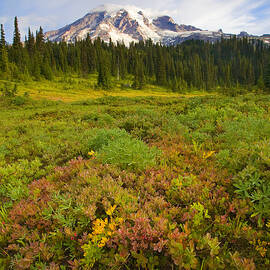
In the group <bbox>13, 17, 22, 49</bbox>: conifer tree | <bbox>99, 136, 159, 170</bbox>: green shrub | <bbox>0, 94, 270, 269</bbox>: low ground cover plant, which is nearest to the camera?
<bbox>0, 94, 270, 269</bbox>: low ground cover plant

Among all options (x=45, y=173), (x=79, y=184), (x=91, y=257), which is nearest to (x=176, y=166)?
(x=79, y=184)

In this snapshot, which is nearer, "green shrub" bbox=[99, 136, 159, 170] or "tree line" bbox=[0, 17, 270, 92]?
"green shrub" bbox=[99, 136, 159, 170]

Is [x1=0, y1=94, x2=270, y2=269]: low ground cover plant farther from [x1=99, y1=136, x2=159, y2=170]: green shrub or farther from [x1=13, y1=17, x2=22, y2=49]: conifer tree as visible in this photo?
[x1=13, y1=17, x2=22, y2=49]: conifer tree

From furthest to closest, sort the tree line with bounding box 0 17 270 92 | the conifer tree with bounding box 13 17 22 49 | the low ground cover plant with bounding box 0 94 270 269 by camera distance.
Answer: the conifer tree with bounding box 13 17 22 49 < the tree line with bounding box 0 17 270 92 < the low ground cover plant with bounding box 0 94 270 269

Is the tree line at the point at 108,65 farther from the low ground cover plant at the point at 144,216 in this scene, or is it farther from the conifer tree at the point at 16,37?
the low ground cover plant at the point at 144,216

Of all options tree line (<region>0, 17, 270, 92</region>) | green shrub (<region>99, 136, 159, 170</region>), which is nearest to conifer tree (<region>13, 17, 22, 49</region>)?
tree line (<region>0, 17, 270, 92</region>)

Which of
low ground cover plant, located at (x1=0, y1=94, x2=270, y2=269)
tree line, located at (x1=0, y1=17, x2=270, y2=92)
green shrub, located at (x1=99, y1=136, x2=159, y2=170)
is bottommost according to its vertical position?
low ground cover plant, located at (x1=0, y1=94, x2=270, y2=269)

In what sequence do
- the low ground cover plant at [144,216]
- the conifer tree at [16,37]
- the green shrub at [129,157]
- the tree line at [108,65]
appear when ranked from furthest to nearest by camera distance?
1. the conifer tree at [16,37]
2. the tree line at [108,65]
3. the green shrub at [129,157]
4. the low ground cover plant at [144,216]

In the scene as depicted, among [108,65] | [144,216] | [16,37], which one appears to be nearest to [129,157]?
[144,216]

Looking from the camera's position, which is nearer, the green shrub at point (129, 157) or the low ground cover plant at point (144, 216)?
the low ground cover plant at point (144, 216)

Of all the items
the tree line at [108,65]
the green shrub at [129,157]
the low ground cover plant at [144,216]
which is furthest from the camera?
the tree line at [108,65]

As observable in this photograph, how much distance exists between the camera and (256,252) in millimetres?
1976

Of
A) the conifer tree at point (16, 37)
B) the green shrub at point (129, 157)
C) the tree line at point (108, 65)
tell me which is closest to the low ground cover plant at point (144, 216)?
the green shrub at point (129, 157)

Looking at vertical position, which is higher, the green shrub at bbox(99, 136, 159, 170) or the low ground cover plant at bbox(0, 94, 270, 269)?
the green shrub at bbox(99, 136, 159, 170)
